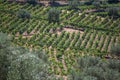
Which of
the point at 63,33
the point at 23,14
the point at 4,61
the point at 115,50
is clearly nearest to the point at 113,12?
the point at 63,33

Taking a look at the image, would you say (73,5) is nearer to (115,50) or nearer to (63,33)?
(63,33)

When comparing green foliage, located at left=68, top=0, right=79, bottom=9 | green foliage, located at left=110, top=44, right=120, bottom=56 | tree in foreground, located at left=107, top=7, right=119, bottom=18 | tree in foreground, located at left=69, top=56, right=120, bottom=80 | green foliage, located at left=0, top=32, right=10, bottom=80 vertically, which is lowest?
green foliage, located at left=110, top=44, right=120, bottom=56

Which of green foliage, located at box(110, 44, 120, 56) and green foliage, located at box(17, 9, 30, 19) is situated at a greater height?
green foliage, located at box(17, 9, 30, 19)

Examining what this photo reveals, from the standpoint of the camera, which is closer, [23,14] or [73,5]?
[23,14]

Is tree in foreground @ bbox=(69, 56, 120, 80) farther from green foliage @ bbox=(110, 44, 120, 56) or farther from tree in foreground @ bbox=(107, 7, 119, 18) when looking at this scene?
tree in foreground @ bbox=(107, 7, 119, 18)

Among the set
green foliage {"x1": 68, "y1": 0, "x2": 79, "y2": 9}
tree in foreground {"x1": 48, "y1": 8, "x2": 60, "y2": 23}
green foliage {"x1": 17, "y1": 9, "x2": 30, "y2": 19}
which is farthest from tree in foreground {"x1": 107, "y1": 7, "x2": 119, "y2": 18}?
green foliage {"x1": 17, "y1": 9, "x2": 30, "y2": 19}

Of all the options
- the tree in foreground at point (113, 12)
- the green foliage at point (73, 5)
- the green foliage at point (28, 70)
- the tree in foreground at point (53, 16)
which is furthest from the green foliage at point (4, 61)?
the tree in foreground at point (113, 12)

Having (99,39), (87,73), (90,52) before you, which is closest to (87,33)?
(99,39)

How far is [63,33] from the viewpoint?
238ft

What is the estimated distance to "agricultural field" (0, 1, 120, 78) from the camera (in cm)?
6245

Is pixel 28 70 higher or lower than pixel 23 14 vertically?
higher

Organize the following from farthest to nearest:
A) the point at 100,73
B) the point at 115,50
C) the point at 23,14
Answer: the point at 23,14, the point at 115,50, the point at 100,73

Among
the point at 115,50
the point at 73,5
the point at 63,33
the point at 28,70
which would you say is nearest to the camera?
the point at 28,70

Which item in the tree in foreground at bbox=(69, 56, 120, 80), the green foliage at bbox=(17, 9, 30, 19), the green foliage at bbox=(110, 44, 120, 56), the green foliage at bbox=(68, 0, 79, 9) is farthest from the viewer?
the green foliage at bbox=(68, 0, 79, 9)
